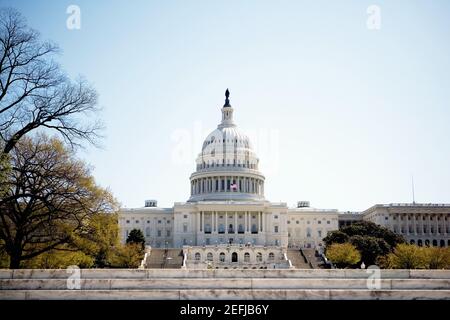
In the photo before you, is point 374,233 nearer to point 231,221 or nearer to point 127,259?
point 231,221

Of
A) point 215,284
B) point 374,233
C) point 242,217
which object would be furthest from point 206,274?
point 242,217

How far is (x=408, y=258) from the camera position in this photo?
305ft

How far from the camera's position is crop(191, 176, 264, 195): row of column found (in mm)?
165125

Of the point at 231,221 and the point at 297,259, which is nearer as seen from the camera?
the point at 297,259

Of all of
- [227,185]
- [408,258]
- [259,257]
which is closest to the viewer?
[408,258]

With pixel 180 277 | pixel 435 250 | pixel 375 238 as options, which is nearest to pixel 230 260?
pixel 375 238

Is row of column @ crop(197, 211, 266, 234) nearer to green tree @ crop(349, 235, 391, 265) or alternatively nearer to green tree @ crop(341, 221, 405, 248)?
green tree @ crop(341, 221, 405, 248)

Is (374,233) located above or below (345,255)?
above

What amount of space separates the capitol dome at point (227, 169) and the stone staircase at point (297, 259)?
117 ft

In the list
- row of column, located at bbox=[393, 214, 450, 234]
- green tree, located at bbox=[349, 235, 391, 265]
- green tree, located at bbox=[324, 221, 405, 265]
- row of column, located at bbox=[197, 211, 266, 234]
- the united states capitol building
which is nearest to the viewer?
green tree, located at bbox=[349, 235, 391, 265]

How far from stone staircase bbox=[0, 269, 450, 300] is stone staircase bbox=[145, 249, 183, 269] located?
83.0 metres

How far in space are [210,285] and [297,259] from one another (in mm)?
95463

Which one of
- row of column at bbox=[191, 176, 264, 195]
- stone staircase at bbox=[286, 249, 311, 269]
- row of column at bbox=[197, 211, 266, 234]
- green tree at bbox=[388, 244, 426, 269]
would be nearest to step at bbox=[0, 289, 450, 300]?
green tree at bbox=[388, 244, 426, 269]
